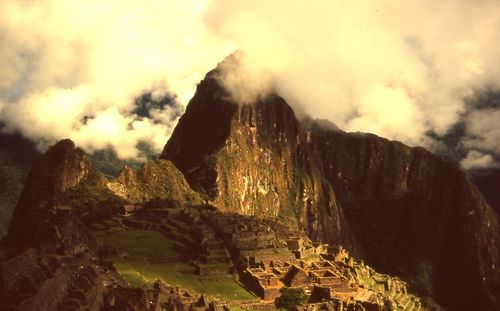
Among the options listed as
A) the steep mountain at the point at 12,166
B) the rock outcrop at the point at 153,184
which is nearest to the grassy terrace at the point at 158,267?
the steep mountain at the point at 12,166

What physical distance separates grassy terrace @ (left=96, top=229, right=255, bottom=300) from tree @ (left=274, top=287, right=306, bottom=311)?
9.04ft

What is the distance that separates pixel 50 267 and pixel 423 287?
571 ft

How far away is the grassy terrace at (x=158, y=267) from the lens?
56.1 m

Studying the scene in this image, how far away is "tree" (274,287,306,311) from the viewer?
56.1 m

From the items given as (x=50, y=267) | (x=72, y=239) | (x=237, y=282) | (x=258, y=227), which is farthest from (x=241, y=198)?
(x=50, y=267)

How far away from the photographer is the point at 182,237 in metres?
75.2

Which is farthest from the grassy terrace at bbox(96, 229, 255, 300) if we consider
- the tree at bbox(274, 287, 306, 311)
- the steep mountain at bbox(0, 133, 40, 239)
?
the steep mountain at bbox(0, 133, 40, 239)

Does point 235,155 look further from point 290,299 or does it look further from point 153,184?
point 290,299

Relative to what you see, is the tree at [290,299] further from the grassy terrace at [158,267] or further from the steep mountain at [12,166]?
the steep mountain at [12,166]

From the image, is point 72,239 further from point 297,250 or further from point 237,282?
point 297,250

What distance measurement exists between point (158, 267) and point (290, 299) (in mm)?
13744

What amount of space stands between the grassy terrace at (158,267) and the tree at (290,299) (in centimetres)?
276

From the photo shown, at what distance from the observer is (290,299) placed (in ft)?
185

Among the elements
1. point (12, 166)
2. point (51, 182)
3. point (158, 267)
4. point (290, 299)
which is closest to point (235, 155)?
→ point (12, 166)
